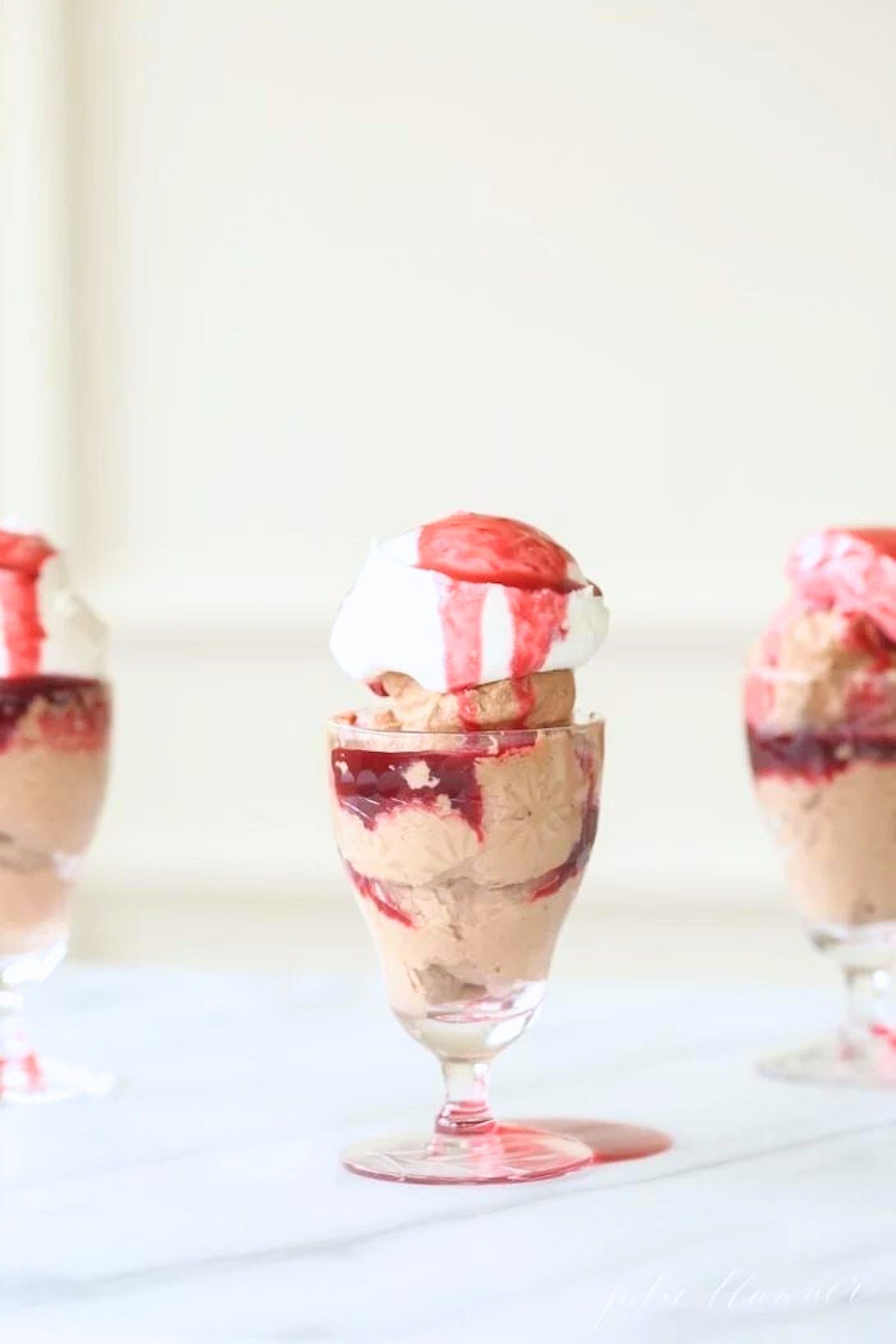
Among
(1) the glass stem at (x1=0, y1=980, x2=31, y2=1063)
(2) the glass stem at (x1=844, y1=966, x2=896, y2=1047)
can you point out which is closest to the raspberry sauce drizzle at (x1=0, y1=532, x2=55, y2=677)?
(1) the glass stem at (x1=0, y1=980, x2=31, y2=1063)

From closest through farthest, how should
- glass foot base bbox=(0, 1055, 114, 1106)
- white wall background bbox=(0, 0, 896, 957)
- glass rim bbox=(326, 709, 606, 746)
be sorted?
1. glass rim bbox=(326, 709, 606, 746)
2. glass foot base bbox=(0, 1055, 114, 1106)
3. white wall background bbox=(0, 0, 896, 957)

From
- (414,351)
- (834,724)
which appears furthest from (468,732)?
(414,351)

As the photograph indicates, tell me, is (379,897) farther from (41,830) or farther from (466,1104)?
(41,830)

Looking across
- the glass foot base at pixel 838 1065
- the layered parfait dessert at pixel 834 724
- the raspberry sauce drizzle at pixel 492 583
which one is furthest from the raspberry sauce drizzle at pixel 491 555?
the glass foot base at pixel 838 1065

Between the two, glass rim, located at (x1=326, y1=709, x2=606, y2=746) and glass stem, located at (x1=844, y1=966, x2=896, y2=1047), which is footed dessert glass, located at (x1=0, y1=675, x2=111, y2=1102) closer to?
glass rim, located at (x1=326, y1=709, x2=606, y2=746)

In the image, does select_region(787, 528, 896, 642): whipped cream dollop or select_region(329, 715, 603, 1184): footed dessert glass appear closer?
select_region(329, 715, 603, 1184): footed dessert glass

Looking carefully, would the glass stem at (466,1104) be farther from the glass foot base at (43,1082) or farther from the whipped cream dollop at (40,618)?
the whipped cream dollop at (40,618)
